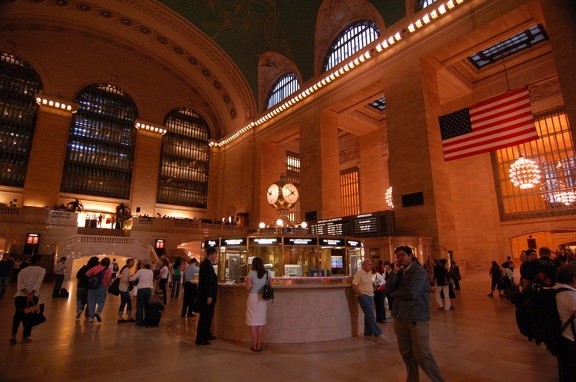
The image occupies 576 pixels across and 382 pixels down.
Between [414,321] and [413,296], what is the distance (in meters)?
0.23

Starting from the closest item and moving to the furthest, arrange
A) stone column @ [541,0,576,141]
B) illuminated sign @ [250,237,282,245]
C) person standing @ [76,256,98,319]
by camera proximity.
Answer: illuminated sign @ [250,237,282,245] → person standing @ [76,256,98,319] → stone column @ [541,0,576,141]

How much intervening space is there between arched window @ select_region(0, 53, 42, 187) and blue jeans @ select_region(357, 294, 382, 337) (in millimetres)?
24537

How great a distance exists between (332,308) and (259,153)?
63.4ft

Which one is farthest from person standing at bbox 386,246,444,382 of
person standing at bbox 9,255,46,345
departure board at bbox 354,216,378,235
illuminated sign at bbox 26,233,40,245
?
illuminated sign at bbox 26,233,40,245

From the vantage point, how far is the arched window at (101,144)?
23.1 meters

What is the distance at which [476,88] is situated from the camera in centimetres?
1864

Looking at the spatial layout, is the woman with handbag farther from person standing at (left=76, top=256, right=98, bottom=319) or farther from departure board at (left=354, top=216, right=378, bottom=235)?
departure board at (left=354, top=216, right=378, bottom=235)

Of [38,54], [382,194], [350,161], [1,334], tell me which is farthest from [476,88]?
[38,54]

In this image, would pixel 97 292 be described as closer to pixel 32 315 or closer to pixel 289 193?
pixel 32 315

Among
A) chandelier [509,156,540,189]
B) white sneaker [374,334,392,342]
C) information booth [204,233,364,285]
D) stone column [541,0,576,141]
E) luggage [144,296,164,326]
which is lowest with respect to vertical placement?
white sneaker [374,334,392,342]

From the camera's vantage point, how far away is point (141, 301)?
6039mm

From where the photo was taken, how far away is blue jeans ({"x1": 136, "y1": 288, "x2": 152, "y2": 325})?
5.97 metres

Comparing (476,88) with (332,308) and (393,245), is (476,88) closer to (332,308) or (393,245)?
(393,245)

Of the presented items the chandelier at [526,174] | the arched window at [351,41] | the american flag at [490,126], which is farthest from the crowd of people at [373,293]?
the arched window at [351,41]
